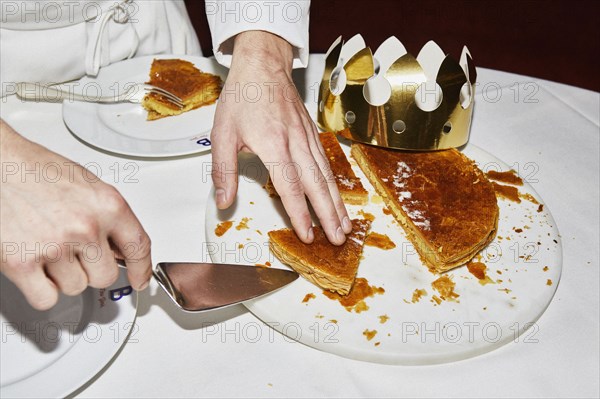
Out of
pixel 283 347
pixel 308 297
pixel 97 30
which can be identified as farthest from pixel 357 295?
pixel 97 30

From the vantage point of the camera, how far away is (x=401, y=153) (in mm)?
1745

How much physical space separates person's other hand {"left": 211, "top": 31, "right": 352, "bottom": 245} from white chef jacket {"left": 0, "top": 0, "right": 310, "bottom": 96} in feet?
0.57

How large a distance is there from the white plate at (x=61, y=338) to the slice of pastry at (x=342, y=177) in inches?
21.3

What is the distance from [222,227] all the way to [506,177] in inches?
32.3

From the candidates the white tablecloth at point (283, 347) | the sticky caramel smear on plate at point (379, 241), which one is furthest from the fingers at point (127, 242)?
the sticky caramel smear on plate at point (379, 241)

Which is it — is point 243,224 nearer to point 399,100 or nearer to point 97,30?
point 399,100

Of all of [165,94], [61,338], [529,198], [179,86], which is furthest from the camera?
[179,86]

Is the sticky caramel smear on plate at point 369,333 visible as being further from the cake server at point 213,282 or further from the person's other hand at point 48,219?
the person's other hand at point 48,219

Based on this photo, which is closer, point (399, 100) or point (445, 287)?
point (445, 287)

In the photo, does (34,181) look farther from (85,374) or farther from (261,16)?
(261,16)

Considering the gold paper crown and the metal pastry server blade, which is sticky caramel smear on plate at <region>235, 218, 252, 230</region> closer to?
the metal pastry server blade

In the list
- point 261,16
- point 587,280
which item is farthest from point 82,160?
point 587,280

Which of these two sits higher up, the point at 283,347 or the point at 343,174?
the point at 343,174

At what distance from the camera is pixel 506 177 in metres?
1.72
